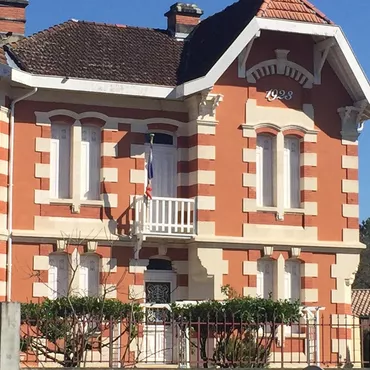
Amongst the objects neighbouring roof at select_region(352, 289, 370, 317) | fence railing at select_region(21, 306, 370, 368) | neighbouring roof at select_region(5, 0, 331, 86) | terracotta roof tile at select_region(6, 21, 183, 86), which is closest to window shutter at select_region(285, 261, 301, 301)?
fence railing at select_region(21, 306, 370, 368)

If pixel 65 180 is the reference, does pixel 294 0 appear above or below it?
above

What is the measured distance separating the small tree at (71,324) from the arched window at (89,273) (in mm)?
4230

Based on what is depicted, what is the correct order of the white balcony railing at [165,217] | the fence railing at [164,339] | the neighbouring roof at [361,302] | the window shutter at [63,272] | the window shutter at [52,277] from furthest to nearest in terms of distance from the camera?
the neighbouring roof at [361,302], the white balcony railing at [165,217], the window shutter at [63,272], the window shutter at [52,277], the fence railing at [164,339]

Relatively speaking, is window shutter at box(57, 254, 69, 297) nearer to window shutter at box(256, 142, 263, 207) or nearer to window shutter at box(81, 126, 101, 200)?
window shutter at box(81, 126, 101, 200)

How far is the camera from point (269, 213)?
92.5ft

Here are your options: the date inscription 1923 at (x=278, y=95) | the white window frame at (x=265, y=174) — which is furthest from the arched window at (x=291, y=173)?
the date inscription 1923 at (x=278, y=95)

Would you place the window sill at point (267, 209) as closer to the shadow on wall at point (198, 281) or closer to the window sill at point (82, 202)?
the shadow on wall at point (198, 281)

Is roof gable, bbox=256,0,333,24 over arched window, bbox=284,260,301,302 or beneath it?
over

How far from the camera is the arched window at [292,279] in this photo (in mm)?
28297

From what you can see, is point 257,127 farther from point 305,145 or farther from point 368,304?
point 368,304

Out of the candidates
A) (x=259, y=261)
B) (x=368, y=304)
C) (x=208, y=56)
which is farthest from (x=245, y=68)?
(x=368, y=304)

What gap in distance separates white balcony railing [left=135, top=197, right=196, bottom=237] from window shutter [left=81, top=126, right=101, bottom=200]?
1.04m

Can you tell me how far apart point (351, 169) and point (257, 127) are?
273 centimetres

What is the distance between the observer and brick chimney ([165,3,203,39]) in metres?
30.5
